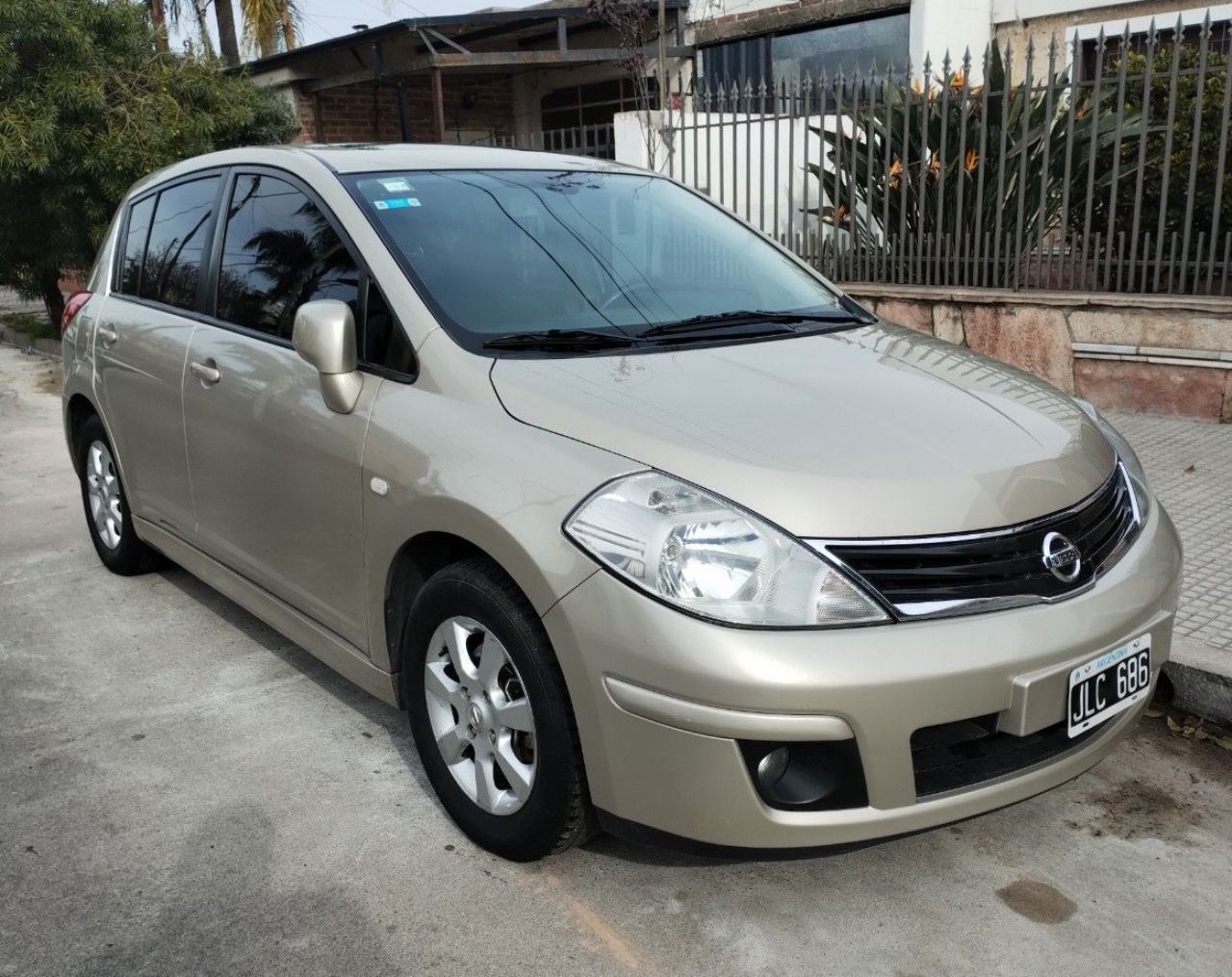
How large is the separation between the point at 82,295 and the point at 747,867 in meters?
3.78

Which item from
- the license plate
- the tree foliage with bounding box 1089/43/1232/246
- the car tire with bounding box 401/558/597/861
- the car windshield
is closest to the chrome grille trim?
the license plate

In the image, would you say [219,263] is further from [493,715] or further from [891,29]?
[891,29]

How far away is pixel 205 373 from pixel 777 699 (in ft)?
7.80

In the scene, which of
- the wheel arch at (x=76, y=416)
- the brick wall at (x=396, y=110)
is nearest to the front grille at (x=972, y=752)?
the wheel arch at (x=76, y=416)

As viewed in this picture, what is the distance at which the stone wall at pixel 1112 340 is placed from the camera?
6.81 metres

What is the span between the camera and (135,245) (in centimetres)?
473

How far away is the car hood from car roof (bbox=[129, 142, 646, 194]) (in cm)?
105

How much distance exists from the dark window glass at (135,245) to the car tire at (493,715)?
2453 millimetres

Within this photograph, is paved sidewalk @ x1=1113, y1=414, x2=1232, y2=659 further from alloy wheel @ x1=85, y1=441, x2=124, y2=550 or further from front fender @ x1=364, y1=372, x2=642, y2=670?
alloy wheel @ x1=85, y1=441, x2=124, y2=550

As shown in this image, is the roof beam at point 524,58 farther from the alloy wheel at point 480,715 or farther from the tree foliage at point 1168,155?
the alloy wheel at point 480,715

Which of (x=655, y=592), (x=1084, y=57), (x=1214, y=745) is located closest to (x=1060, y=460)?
(x=655, y=592)

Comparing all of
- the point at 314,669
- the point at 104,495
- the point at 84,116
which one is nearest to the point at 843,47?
the point at 84,116

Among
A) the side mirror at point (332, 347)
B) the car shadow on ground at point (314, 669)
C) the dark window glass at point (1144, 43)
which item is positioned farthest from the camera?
the dark window glass at point (1144, 43)

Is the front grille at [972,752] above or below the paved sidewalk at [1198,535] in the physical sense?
above
